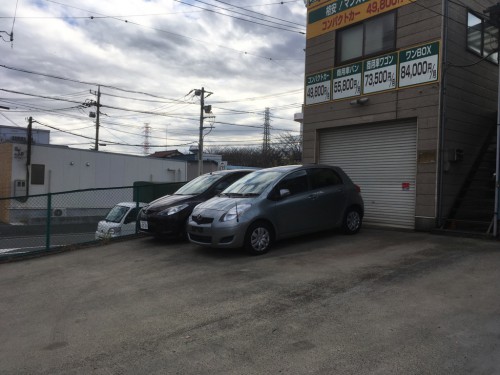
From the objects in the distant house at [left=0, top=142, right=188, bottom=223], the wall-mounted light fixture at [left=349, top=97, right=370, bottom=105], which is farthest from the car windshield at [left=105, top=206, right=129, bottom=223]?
the distant house at [left=0, top=142, right=188, bottom=223]

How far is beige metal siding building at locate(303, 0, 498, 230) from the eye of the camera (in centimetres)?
1023

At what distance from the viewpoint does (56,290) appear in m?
6.91

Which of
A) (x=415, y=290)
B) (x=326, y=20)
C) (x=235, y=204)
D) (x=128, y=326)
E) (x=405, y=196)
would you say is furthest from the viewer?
(x=326, y=20)

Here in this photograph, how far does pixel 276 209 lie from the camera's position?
8422 millimetres

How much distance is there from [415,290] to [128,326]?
3706 mm

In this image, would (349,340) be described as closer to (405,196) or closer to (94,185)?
(405,196)

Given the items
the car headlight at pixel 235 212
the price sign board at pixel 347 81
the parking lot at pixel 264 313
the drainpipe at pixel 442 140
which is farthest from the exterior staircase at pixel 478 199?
the car headlight at pixel 235 212

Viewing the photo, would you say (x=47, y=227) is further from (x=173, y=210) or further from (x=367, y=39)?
(x=367, y=39)

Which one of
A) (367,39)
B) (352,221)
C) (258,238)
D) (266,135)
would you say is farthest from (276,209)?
(266,135)

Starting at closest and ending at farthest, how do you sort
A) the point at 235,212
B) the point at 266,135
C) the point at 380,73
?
the point at 235,212, the point at 380,73, the point at 266,135

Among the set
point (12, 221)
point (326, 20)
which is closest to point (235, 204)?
point (326, 20)

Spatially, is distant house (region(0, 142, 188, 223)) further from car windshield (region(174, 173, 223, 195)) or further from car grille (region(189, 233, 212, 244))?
car grille (region(189, 233, 212, 244))

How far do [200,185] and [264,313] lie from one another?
5759 mm

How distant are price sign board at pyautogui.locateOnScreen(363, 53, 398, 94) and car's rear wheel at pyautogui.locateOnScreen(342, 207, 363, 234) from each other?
349cm
